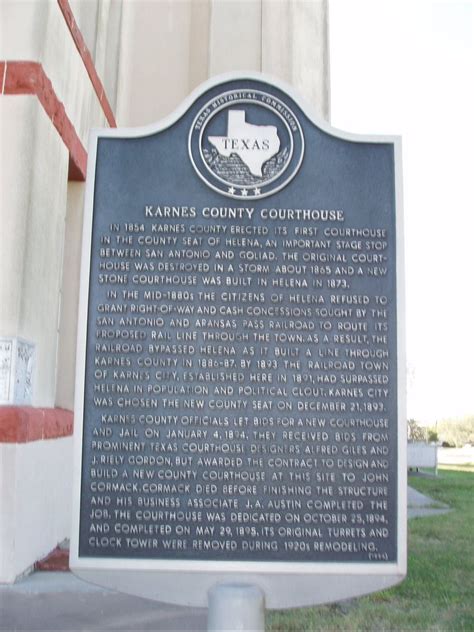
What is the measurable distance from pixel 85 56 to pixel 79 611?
15.3ft

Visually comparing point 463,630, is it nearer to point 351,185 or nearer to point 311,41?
point 351,185

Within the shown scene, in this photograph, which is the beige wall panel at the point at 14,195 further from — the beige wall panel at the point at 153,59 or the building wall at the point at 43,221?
the beige wall panel at the point at 153,59

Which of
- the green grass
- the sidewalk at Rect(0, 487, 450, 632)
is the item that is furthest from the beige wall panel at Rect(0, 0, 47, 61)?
the green grass

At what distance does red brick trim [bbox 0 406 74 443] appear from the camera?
442 cm

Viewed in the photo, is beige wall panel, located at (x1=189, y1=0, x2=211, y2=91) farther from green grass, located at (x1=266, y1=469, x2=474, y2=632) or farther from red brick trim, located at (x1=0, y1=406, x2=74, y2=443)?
green grass, located at (x1=266, y1=469, x2=474, y2=632)

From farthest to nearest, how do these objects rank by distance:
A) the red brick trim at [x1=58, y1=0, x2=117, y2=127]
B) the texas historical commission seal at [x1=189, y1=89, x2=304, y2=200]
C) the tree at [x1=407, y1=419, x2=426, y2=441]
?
the tree at [x1=407, y1=419, x2=426, y2=441]
the red brick trim at [x1=58, y1=0, x2=117, y2=127]
the texas historical commission seal at [x1=189, y1=89, x2=304, y2=200]

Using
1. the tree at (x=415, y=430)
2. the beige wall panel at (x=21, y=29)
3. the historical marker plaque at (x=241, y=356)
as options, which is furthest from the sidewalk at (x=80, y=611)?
the tree at (x=415, y=430)

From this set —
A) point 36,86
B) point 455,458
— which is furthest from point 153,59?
point 455,458

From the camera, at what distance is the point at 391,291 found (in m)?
3.55

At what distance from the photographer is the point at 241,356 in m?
3.43

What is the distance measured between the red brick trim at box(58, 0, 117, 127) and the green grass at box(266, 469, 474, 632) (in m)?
4.76

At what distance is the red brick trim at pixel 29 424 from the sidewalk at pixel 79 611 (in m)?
0.91

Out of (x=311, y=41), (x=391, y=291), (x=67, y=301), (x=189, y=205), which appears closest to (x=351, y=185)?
(x=391, y=291)

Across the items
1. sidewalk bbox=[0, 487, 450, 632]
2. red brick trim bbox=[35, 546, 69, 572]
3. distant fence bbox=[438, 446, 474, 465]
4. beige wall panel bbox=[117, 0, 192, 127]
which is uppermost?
beige wall panel bbox=[117, 0, 192, 127]
